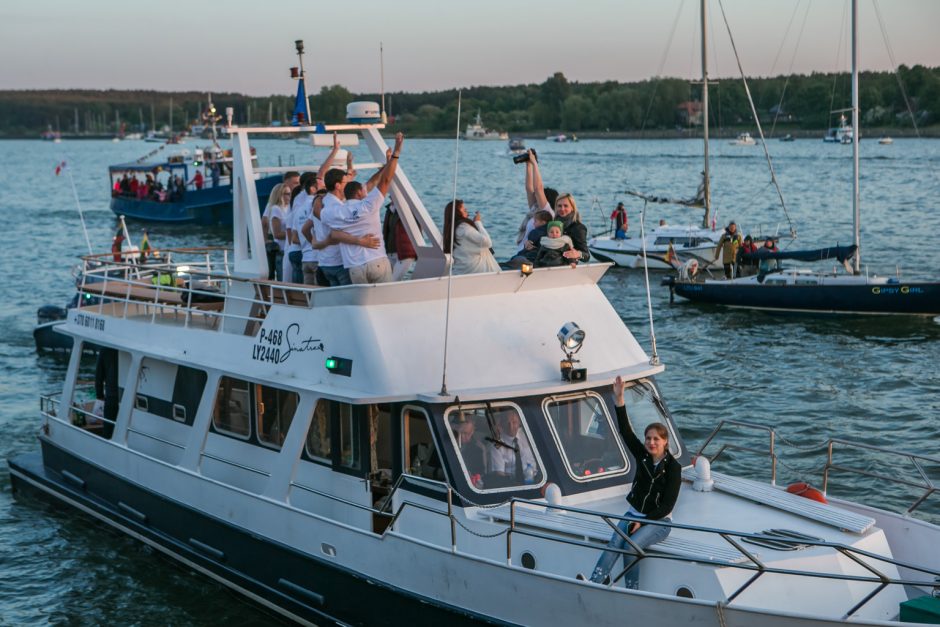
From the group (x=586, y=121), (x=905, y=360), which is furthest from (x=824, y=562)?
(x=586, y=121)

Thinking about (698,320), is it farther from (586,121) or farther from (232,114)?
(586,121)

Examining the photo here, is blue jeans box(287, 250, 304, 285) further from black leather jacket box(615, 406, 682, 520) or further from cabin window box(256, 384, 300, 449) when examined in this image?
black leather jacket box(615, 406, 682, 520)

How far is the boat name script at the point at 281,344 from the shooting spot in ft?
35.3

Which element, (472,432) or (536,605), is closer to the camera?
(536,605)

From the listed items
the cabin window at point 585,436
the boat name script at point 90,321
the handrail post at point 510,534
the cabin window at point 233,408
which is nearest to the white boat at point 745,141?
the boat name script at point 90,321

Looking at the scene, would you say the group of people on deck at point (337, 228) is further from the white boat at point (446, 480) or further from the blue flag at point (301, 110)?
the blue flag at point (301, 110)

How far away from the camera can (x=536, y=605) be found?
8.86 m

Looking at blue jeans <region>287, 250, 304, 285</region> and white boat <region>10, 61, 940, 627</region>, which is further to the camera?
blue jeans <region>287, 250, 304, 285</region>

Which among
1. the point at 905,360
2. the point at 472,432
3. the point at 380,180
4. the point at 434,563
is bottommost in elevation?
the point at 905,360

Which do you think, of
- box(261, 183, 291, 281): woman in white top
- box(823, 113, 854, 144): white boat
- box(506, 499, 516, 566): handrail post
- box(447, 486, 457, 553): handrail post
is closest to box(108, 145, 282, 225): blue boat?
box(261, 183, 291, 281): woman in white top

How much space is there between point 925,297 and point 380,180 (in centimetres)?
2256

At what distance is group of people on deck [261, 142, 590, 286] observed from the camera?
35.8ft

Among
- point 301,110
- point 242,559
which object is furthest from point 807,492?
point 301,110

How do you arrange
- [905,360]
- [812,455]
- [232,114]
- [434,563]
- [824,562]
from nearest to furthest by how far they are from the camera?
[824,562], [434,563], [232,114], [812,455], [905,360]
